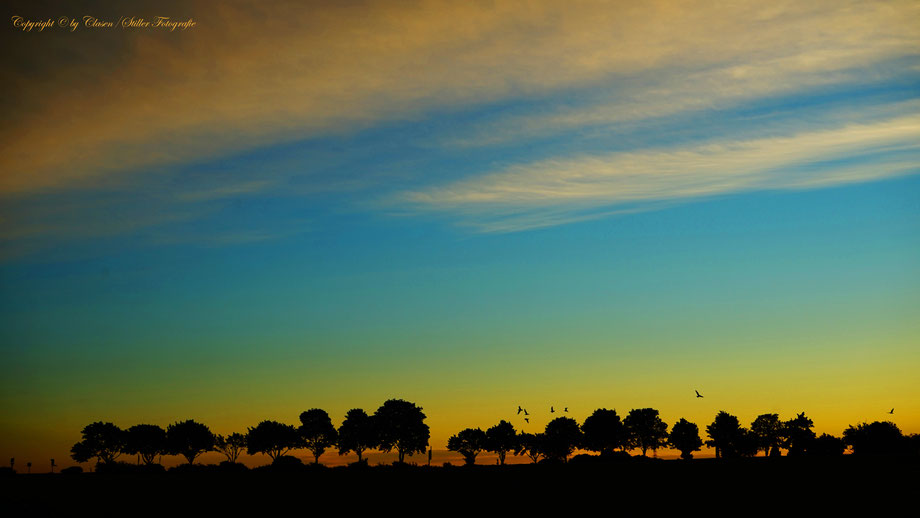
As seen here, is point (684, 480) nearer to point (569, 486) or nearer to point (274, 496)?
point (569, 486)

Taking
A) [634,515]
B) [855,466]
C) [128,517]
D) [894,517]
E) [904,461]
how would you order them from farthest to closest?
[904,461]
[855,466]
[128,517]
[634,515]
[894,517]

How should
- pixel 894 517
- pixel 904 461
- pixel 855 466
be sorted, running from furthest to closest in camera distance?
pixel 904 461, pixel 855 466, pixel 894 517

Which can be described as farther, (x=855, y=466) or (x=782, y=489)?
(x=855, y=466)

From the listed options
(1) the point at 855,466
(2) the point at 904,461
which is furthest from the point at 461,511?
(2) the point at 904,461

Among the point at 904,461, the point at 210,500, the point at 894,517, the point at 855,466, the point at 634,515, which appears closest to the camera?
the point at 894,517

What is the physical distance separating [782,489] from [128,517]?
5256 cm

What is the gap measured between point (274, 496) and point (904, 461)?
216 ft

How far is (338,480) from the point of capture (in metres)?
85.4

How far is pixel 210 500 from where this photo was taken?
69.8 meters

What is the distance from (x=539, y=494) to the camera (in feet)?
221

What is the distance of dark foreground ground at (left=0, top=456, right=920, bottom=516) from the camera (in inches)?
2330

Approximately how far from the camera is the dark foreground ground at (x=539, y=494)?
59188 mm

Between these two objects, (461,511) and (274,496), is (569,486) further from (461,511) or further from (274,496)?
(274,496)

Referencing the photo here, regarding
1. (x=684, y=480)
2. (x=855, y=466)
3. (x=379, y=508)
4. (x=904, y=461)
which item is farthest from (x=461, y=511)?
(x=904, y=461)
